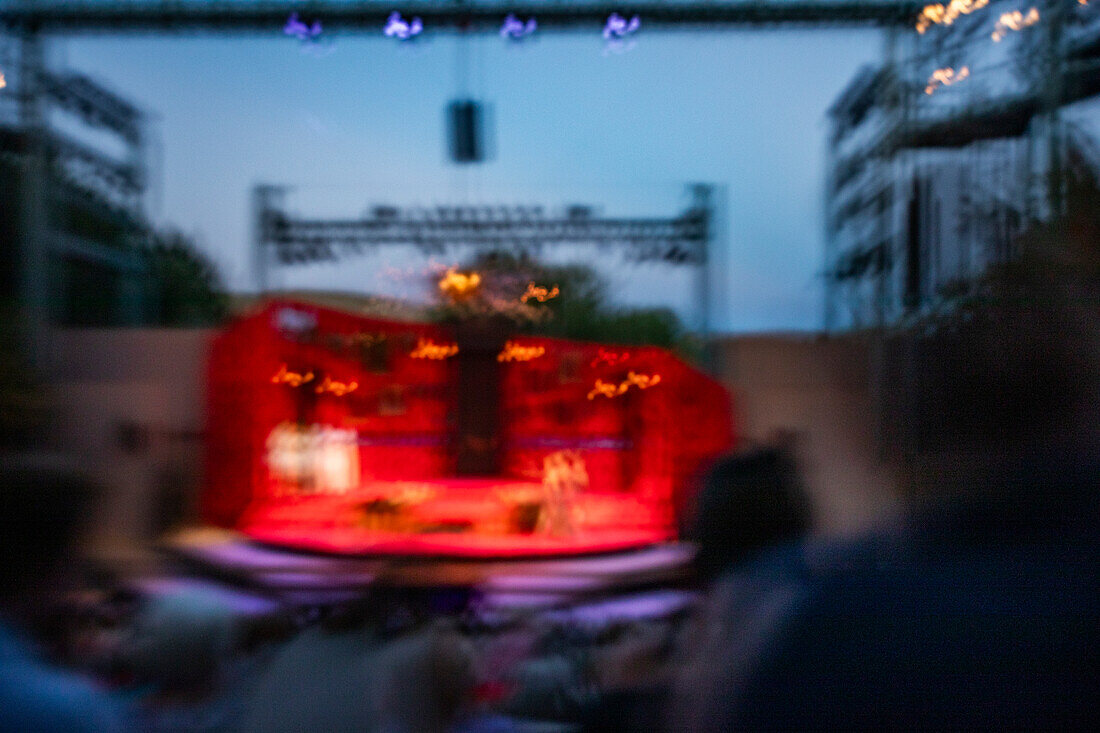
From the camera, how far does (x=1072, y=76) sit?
895 cm

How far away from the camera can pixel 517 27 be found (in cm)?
744

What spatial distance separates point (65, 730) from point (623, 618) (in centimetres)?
480

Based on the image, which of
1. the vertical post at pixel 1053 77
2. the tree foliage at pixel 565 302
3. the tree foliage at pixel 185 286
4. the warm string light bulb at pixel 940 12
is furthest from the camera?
the tree foliage at pixel 185 286

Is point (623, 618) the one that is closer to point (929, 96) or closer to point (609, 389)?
point (609, 389)

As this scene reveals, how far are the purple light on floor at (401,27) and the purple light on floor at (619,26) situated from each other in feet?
5.39

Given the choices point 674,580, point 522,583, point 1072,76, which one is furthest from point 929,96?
point 522,583

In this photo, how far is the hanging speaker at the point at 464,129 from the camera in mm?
7199

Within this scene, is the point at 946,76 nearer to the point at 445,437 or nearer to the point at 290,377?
the point at 290,377

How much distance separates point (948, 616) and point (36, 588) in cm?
124

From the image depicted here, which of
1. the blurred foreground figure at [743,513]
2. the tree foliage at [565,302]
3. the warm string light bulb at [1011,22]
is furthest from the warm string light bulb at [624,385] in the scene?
the blurred foreground figure at [743,513]

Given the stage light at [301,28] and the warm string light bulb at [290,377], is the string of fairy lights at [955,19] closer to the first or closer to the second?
the stage light at [301,28]

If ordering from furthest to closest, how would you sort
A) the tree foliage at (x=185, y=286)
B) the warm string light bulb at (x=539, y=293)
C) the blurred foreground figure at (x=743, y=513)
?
the tree foliage at (x=185, y=286) → the warm string light bulb at (x=539, y=293) → the blurred foreground figure at (x=743, y=513)

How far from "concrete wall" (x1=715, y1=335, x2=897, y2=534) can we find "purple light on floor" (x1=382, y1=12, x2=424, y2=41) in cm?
433

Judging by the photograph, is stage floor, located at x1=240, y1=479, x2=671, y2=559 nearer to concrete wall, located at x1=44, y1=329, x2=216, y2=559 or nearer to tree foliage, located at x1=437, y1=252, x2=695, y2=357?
concrete wall, located at x1=44, y1=329, x2=216, y2=559
